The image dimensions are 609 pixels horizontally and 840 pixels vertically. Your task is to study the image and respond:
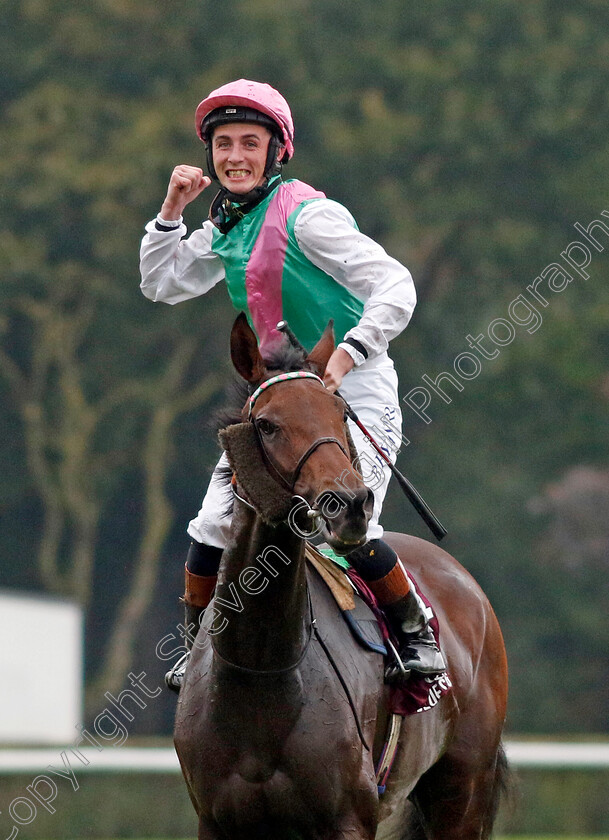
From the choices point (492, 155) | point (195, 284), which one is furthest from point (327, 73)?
point (195, 284)

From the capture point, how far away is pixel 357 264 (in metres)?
4.49

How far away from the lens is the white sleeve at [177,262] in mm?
4883

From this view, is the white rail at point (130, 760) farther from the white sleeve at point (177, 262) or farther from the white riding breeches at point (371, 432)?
the white sleeve at point (177, 262)

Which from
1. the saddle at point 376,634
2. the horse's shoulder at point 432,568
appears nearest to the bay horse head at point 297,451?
the saddle at point 376,634

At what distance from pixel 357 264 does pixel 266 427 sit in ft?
2.87

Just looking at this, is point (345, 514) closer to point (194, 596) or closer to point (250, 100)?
point (194, 596)

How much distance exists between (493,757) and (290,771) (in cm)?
156

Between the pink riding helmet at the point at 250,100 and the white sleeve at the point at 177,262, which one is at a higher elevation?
the pink riding helmet at the point at 250,100

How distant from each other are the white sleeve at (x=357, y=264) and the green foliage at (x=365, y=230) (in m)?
16.9

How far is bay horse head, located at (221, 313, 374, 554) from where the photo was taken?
355cm

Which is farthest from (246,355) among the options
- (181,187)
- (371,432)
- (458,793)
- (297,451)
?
(458,793)

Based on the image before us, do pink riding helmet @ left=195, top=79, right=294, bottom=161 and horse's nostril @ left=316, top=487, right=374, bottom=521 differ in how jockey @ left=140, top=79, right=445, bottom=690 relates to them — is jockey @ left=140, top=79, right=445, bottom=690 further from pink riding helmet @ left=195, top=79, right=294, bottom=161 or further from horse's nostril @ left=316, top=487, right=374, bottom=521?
horse's nostril @ left=316, top=487, right=374, bottom=521

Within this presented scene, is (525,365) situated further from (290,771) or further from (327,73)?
(290,771)

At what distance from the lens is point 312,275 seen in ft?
15.0
